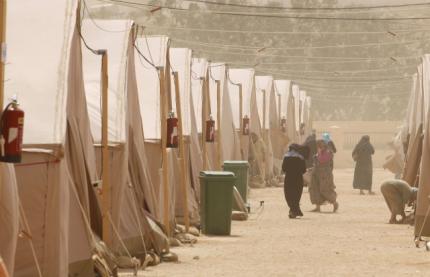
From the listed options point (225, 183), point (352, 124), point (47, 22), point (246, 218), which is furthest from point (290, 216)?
point (352, 124)

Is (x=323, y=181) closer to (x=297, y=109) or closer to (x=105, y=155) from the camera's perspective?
(x=105, y=155)

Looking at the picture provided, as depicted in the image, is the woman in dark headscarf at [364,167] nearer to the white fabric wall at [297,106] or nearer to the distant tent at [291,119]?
the distant tent at [291,119]

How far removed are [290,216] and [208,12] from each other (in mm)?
59380

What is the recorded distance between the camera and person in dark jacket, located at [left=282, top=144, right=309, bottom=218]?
24.7 m

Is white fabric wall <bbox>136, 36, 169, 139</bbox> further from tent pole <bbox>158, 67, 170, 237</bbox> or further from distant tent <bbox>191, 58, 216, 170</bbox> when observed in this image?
distant tent <bbox>191, 58, 216, 170</bbox>

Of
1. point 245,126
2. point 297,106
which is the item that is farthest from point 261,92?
point 297,106

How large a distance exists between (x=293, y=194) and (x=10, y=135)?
16021 mm

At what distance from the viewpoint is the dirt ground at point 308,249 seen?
49.2 feet

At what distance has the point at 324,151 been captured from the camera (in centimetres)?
2644

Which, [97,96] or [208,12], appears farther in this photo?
[208,12]

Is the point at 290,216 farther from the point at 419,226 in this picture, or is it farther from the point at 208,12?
the point at 208,12

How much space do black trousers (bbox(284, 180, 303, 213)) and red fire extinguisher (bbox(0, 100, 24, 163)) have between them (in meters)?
15.8

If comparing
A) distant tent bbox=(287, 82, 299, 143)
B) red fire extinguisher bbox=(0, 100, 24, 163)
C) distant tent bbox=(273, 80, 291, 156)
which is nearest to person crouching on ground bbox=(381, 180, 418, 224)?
red fire extinguisher bbox=(0, 100, 24, 163)

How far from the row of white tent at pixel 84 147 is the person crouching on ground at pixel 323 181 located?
140 inches
